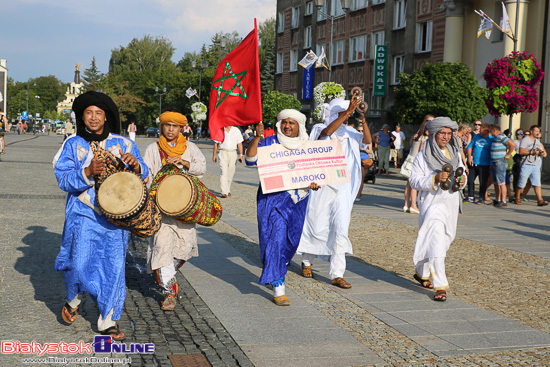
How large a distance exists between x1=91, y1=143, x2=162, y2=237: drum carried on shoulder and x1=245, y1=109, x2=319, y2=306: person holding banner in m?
1.36

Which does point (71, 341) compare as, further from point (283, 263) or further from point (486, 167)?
point (486, 167)

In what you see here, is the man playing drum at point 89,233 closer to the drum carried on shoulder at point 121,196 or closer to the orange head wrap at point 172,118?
the drum carried on shoulder at point 121,196

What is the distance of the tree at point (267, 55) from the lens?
81688mm

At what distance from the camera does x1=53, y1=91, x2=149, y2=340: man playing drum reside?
5137mm

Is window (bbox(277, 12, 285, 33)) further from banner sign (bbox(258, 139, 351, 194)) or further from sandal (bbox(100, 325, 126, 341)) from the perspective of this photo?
sandal (bbox(100, 325, 126, 341))

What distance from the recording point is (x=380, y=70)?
1471 inches

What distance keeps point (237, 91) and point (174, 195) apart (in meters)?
1.45

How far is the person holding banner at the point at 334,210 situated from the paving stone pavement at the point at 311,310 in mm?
326

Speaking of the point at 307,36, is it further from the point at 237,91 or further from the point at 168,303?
the point at 168,303

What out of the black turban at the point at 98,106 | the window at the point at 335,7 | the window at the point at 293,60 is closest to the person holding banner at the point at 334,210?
the black turban at the point at 98,106

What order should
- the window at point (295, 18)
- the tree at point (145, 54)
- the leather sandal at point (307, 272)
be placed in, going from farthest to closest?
the tree at point (145, 54) → the window at point (295, 18) → the leather sandal at point (307, 272)

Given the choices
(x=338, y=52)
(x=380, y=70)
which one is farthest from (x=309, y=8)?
(x=380, y=70)

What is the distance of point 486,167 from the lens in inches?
651

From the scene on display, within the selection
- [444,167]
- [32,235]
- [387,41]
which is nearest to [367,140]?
[444,167]
